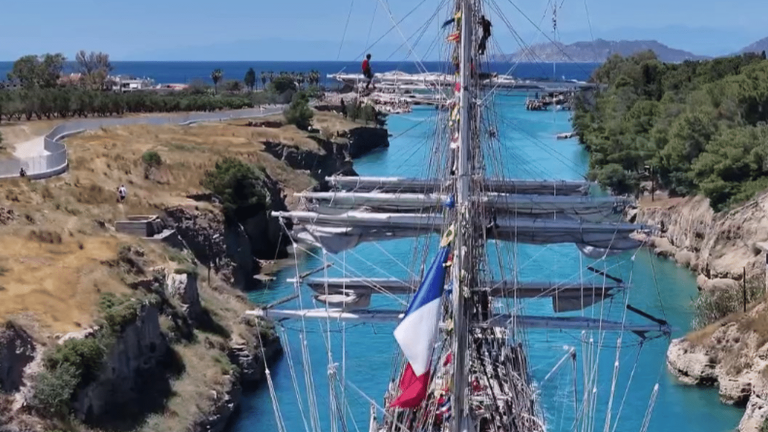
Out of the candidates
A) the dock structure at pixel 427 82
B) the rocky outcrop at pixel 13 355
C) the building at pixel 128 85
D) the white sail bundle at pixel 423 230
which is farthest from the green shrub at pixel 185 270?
the building at pixel 128 85

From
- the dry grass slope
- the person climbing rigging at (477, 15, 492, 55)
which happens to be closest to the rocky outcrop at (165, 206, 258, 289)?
the dry grass slope

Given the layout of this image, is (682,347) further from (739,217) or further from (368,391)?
(739,217)

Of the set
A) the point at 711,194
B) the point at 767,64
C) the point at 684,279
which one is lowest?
the point at 684,279

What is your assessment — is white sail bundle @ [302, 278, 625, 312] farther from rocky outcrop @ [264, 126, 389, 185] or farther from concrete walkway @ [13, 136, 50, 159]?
rocky outcrop @ [264, 126, 389, 185]

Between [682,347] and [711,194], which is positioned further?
[711,194]

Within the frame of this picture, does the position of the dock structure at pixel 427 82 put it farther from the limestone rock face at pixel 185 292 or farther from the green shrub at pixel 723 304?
the green shrub at pixel 723 304

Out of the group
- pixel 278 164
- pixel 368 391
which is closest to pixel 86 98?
pixel 278 164

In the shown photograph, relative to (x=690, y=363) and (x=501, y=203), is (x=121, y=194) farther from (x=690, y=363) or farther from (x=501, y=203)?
(x=690, y=363)

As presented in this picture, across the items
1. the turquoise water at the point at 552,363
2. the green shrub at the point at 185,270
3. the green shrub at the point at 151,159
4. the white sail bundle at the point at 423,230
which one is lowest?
the turquoise water at the point at 552,363
